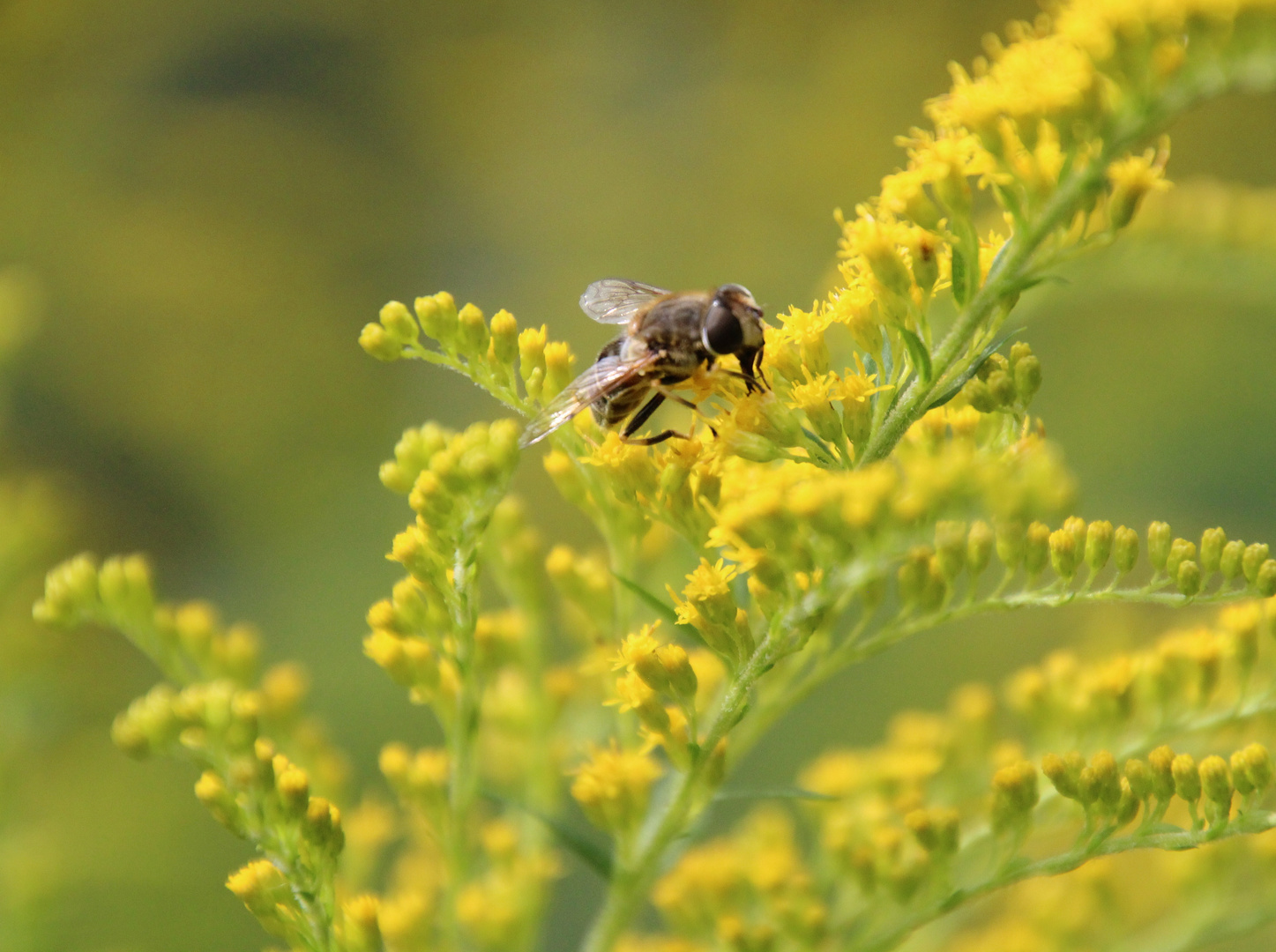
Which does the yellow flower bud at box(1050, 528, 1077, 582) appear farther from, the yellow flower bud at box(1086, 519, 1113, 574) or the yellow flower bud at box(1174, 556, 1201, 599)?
the yellow flower bud at box(1174, 556, 1201, 599)

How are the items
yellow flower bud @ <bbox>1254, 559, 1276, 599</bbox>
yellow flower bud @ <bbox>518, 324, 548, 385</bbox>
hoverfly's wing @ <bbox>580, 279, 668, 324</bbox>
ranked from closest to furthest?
yellow flower bud @ <bbox>1254, 559, 1276, 599</bbox>, yellow flower bud @ <bbox>518, 324, 548, 385</bbox>, hoverfly's wing @ <bbox>580, 279, 668, 324</bbox>

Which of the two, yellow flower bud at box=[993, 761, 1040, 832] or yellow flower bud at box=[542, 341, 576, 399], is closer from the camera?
yellow flower bud at box=[993, 761, 1040, 832]

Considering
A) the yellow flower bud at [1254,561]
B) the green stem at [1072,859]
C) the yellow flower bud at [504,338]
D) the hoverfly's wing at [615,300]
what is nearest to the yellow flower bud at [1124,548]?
the yellow flower bud at [1254,561]

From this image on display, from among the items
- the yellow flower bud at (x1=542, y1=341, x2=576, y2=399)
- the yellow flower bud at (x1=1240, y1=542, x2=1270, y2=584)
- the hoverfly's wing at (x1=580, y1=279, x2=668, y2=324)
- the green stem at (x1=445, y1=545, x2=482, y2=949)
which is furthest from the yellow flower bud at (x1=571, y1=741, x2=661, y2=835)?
the hoverfly's wing at (x1=580, y1=279, x2=668, y2=324)

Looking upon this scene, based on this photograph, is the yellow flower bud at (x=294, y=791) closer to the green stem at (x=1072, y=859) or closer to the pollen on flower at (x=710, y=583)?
the pollen on flower at (x=710, y=583)

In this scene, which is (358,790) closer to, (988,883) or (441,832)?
(441,832)

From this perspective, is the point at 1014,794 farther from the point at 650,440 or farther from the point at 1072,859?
the point at 650,440

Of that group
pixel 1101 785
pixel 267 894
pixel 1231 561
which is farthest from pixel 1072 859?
pixel 267 894
